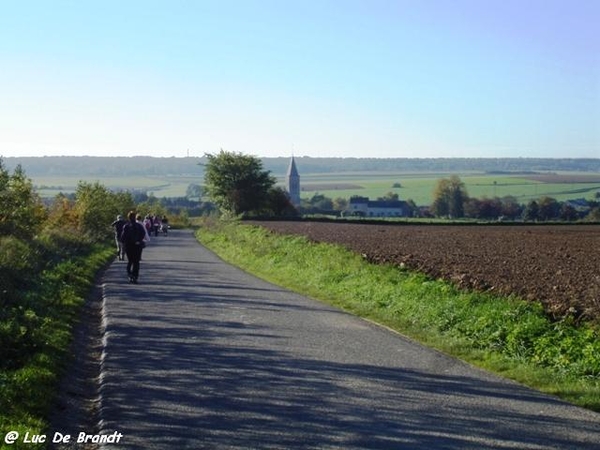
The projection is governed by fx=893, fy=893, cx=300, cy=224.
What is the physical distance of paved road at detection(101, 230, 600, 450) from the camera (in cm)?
742

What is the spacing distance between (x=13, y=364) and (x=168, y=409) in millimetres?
2674

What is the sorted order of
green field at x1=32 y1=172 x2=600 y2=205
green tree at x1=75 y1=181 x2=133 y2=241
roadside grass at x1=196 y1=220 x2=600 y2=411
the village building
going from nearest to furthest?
roadside grass at x1=196 y1=220 x2=600 y2=411
green tree at x1=75 y1=181 x2=133 y2=241
green field at x1=32 y1=172 x2=600 y2=205
the village building

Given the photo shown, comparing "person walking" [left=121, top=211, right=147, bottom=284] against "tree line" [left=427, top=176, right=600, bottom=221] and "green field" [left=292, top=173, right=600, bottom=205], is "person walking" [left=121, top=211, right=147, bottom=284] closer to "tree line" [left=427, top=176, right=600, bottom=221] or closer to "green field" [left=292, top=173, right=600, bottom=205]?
"tree line" [left=427, top=176, right=600, bottom=221]

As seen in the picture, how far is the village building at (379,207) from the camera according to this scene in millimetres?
118062

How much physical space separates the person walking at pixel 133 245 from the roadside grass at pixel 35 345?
1.34 meters

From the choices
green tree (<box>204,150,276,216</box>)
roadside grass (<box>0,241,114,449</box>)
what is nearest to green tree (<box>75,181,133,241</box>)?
roadside grass (<box>0,241,114,449</box>)

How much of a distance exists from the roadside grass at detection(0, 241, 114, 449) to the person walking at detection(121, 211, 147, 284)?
134 centimetres

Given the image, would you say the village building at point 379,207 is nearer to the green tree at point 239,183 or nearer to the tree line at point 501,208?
the tree line at point 501,208

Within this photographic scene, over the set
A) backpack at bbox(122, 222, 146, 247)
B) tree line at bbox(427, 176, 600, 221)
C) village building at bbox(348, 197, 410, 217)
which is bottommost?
village building at bbox(348, 197, 410, 217)

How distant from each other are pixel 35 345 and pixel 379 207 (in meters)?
112

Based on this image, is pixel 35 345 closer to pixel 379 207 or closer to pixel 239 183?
pixel 239 183

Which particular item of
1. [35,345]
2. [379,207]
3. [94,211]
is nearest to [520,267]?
[35,345]

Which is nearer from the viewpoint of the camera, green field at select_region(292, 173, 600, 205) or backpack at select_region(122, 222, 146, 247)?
backpack at select_region(122, 222, 146, 247)

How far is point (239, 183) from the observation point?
324 feet
